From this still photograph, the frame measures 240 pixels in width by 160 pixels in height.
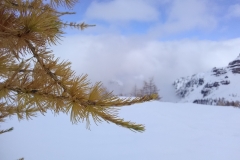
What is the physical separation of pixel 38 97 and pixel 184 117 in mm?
8668

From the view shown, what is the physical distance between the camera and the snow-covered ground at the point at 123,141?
5156 mm

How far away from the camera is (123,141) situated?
6066 millimetres

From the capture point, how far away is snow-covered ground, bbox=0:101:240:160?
5156 mm

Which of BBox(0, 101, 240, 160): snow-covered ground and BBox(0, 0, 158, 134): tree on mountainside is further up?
BBox(0, 0, 158, 134): tree on mountainside

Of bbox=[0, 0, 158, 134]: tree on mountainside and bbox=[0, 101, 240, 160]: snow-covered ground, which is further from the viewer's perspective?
bbox=[0, 101, 240, 160]: snow-covered ground

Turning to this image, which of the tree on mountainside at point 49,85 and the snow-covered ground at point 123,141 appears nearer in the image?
the tree on mountainside at point 49,85

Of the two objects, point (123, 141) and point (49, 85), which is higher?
point (49, 85)

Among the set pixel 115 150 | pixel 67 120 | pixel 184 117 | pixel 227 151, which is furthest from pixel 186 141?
pixel 67 120

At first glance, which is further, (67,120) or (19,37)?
(67,120)

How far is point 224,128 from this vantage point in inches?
305

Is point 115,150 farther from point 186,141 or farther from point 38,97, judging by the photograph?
point 38,97

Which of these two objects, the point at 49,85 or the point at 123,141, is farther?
the point at 123,141

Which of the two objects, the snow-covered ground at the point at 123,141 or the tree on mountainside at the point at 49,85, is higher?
the tree on mountainside at the point at 49,85

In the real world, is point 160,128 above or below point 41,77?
below
